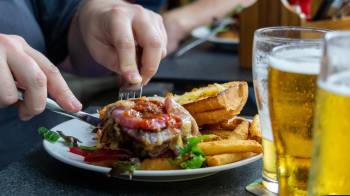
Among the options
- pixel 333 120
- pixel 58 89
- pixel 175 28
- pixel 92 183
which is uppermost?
pixel 333 120

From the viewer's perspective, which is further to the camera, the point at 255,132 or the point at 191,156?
the point at 255,132

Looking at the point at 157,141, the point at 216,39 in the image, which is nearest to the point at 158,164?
the point at 157,141

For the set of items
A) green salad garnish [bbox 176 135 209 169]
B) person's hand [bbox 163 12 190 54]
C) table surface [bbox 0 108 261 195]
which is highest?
green salad garnish [bbox 176 135 209 169]

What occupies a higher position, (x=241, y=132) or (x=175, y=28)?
(x=241, y=132)

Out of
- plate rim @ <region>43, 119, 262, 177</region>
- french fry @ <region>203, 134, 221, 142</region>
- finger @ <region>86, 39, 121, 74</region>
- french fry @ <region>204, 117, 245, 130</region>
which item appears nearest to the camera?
plate rim @ <region>43, 119, 262, 177</region>

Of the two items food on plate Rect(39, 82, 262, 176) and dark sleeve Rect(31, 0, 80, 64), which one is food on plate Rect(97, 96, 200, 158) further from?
dark sleeve Rect(31, 0, 80, 64)

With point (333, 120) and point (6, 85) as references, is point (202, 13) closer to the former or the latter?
point (6, 85)

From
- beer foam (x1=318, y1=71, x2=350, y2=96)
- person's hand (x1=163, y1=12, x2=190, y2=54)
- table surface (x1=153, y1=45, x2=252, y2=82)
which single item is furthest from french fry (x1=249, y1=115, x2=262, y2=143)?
person's hand (x1=163, y1=12, x2=190, y2=54)
